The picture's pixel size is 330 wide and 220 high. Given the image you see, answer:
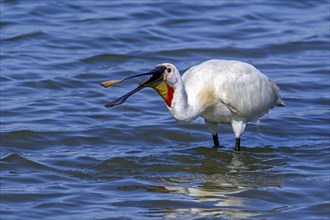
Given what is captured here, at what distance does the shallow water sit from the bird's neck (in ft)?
2.21

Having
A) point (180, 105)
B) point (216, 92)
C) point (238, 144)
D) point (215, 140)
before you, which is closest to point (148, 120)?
point (215, 140)

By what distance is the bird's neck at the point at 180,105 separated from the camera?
1061 centimetres

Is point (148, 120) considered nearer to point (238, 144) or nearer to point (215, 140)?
point (215, 140)

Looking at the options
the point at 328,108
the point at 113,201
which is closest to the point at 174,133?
the point at 328,108

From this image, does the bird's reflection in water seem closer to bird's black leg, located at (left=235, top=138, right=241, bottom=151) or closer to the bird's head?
bird's black leg, located at (left=235, top=138, right=241, bottom=151)

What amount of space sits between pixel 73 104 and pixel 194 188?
3.95m

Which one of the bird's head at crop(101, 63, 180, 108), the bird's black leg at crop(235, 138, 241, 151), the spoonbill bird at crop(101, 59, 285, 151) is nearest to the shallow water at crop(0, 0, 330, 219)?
the bird's black leg at crop(235, 138, 241, 151)

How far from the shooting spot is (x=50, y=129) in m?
12.6

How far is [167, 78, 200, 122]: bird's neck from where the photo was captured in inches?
418

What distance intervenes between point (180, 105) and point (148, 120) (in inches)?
106

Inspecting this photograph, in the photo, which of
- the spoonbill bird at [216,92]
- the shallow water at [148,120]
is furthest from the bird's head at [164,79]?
the shallow water at [148,120]

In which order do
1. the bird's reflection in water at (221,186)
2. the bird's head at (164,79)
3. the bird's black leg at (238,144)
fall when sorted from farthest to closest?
the bird's black leg at (238,144), the bird's head at (164,79), the bird's reflection in water at (221,186)

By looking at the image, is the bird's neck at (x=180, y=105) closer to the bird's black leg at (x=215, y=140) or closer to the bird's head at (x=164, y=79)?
the bird's head at (x=164, y=79)

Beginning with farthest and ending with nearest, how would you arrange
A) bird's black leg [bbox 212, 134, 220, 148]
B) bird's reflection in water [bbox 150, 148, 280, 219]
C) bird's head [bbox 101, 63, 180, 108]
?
1. bird's black leg [bbox 212, 134, 220, 148]
2. bird's head [bbox 101, 63, 180, 108]
3. bird's reflection in water [bbox 150, 148, 280, 219]
